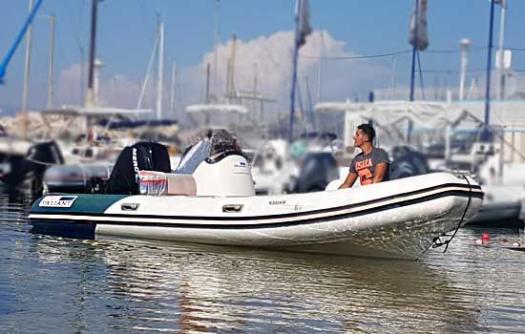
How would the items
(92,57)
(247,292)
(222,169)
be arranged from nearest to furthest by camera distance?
1. (247,292)
2. (222,169)
3. (92,57)

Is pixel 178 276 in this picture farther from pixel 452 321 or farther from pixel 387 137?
pixel 387 137

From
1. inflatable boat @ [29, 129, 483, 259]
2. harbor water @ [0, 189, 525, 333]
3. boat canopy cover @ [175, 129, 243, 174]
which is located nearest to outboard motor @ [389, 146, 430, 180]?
boat canopy cover @ [175, 129, 243, 174]

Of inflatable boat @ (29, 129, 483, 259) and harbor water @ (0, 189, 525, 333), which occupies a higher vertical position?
inflatable boat @ (29, 129, 483, 259)

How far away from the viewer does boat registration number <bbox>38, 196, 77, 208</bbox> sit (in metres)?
13.0

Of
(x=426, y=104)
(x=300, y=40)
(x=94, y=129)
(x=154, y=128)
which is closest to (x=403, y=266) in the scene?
(x=426, y=104)

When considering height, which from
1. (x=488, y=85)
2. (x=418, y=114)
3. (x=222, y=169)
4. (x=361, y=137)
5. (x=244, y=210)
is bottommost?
(x=244, y=210)

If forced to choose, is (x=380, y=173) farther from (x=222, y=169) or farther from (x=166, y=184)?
(x=166, y=184)

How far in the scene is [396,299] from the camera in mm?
8133

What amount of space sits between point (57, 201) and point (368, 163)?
194 inches

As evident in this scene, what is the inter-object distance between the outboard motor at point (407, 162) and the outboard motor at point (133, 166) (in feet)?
28.1

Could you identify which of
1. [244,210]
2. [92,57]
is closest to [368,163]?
[244,210]

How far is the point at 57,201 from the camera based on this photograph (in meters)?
13.2

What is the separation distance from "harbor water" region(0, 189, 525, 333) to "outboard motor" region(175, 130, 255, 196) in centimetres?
112

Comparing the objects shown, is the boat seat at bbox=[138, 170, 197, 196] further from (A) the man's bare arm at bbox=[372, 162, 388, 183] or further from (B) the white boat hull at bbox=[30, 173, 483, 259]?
(A) the man's bare arm at bbox=[372, 162, 388, 183]
